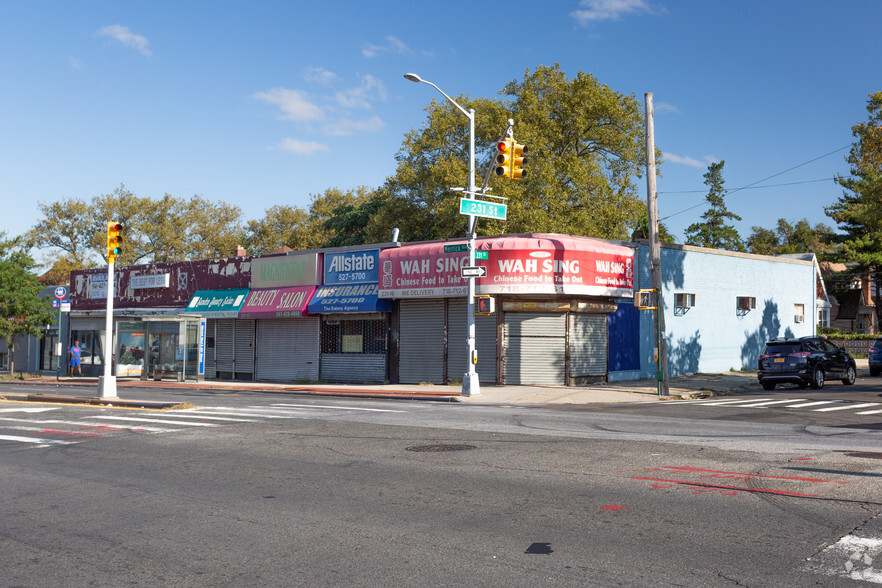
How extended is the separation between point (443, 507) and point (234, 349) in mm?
30348

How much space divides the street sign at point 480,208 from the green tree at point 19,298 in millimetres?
30177

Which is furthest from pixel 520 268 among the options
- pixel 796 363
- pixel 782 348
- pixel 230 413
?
pixel 230 413

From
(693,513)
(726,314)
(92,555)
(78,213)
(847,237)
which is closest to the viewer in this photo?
(92,555)

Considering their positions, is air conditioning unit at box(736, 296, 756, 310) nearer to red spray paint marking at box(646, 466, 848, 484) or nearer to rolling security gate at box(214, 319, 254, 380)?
rolling security gate at box(214, 319, 254, 380)

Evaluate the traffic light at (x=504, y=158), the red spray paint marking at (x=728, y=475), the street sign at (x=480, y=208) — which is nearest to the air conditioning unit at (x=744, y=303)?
the street sign at (x=480, y=208)

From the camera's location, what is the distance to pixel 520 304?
1090 inches

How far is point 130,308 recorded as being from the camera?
42.0 m

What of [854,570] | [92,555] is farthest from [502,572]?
[92,555]

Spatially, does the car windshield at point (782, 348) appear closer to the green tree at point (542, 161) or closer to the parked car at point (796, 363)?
the parked car at point (796, 363)

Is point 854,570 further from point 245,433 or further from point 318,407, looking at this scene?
point 318,407

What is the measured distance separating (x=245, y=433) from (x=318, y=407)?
6.03 metres

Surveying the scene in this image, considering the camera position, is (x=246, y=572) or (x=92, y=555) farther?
(x=92, y=555)

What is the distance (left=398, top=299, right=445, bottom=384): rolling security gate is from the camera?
2958 cm

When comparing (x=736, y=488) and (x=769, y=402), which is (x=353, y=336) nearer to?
(x=769, y=402)
